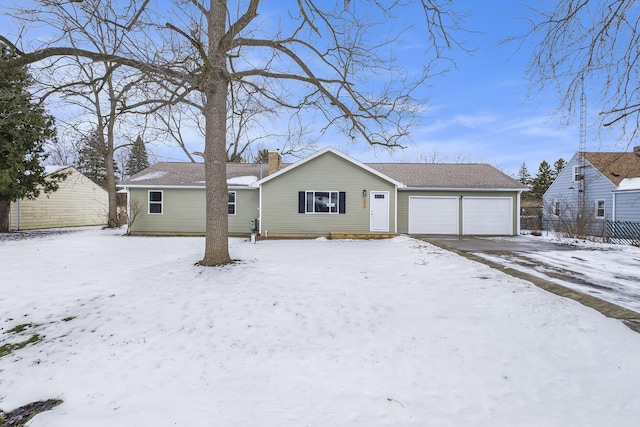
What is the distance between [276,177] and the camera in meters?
14.7

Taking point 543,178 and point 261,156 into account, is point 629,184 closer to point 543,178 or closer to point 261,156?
point 543,178

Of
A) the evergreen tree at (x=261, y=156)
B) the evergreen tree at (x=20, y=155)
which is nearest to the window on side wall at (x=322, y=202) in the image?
the evergreen tree at (x=20, y=155)

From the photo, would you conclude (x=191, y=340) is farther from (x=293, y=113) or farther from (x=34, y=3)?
(x=293, y=113)

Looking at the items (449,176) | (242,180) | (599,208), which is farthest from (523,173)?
(242,180)

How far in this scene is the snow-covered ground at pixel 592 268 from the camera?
5.46 metres

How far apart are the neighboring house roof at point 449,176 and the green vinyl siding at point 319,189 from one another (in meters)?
2.95

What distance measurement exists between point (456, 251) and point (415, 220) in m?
6.59

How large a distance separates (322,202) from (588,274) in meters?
9.92

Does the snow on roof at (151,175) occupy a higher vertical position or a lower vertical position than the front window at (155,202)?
higher

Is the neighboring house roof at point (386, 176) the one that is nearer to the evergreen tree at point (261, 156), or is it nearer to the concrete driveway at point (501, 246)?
the concrete driveway at point (501, 246)

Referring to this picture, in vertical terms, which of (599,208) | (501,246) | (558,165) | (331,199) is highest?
(558,165)

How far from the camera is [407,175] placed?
57.8 feet

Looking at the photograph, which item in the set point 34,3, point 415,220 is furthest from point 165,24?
point 415,220

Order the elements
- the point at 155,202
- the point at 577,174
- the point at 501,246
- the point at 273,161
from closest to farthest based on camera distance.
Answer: the point at 501,246 < the point at 273,161 < the point at 155,202 < the point at 577,174
